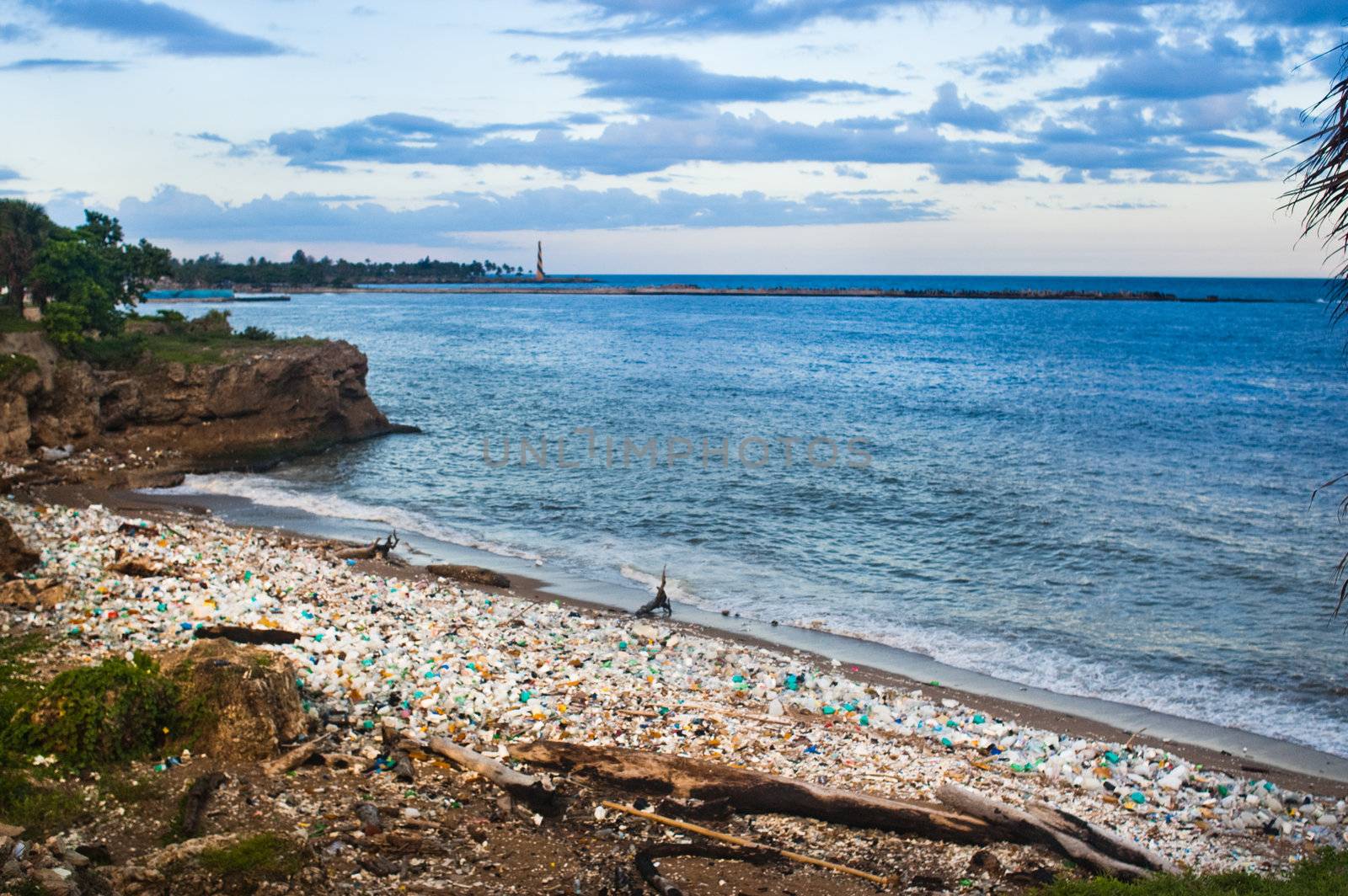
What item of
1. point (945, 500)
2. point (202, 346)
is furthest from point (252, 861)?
point (202, 346)

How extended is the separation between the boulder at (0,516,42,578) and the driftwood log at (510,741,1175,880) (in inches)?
332

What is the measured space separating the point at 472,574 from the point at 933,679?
8.50m

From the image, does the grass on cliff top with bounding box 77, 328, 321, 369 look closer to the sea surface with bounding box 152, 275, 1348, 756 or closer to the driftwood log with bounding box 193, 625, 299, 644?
the sea surface with bounding box 152, 275, 1348, 756

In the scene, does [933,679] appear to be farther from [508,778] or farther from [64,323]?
[64,323]

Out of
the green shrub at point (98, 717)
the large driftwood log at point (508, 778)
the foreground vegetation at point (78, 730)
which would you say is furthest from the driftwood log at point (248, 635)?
the large driftwood log at point (508, 778)

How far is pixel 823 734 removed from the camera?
35.3 feet

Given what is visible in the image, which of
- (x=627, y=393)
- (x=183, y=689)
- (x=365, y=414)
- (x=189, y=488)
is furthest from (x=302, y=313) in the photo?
(x=183, y=689)

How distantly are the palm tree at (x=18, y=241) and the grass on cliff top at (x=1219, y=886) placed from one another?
107 ft

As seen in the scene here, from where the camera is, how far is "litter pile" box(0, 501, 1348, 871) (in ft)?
30.9

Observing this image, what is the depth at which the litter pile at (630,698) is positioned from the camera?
9406 millimetres

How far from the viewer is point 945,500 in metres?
25.2

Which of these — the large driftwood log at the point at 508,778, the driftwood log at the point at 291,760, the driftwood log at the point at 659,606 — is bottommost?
the driftwood log at the point at 659,606

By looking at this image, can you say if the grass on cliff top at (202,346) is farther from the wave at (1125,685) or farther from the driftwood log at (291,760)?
the driftwood log at (291,760)

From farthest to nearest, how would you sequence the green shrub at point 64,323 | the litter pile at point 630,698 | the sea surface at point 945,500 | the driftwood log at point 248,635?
the green shrub at point 64,323
the sea surface at point 945,500
the driftwood log at point 248,635
the litter pile at point 630,698
